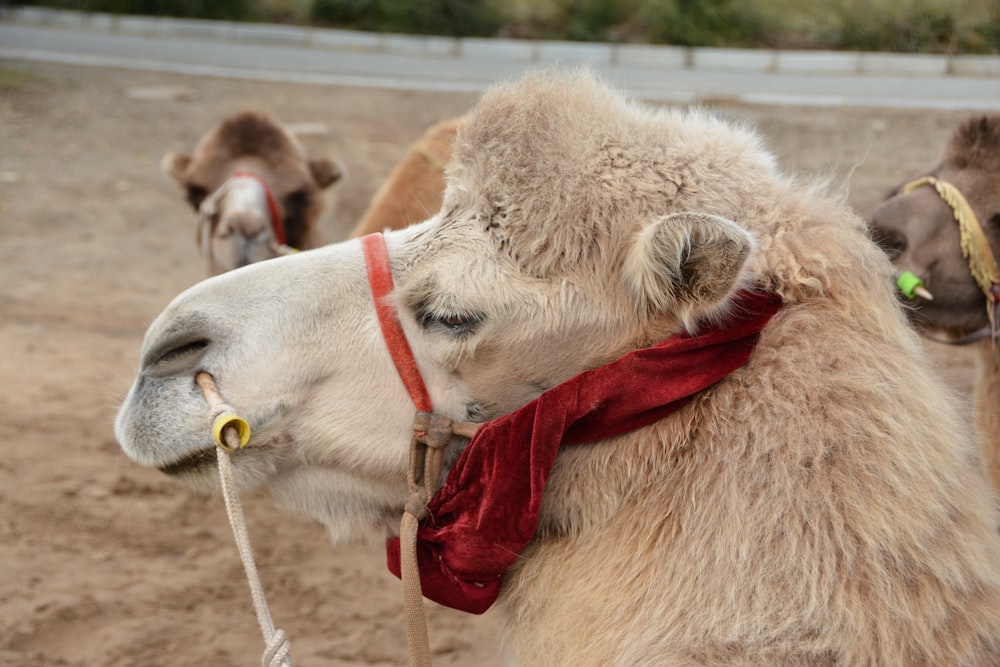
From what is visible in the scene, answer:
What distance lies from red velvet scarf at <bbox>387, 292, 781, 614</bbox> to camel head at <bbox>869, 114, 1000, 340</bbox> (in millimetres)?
2512

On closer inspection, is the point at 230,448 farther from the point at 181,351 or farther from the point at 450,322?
the point at 450,322

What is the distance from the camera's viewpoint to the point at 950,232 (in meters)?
4.36

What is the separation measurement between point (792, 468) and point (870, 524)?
0.18m

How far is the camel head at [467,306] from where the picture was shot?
2203mm

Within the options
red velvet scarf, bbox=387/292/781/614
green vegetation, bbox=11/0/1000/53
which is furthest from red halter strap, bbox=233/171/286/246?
green vegetation, bbox=11/0/1000/53

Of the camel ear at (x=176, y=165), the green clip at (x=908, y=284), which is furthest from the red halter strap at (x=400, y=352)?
the camel ear at (x=176, y=165)

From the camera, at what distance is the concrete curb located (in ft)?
45.8

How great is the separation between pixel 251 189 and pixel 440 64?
10.3 meters

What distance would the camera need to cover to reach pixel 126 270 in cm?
898

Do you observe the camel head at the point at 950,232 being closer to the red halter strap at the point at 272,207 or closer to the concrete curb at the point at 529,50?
the red halter strap at the point at 272,207

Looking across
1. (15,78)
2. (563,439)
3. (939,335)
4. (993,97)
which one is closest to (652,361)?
(563,439)

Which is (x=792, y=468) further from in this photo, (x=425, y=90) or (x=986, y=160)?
(x=425, y=90)

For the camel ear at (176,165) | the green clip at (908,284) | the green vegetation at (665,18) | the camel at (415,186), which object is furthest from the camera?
the green vegetation at (665,18)

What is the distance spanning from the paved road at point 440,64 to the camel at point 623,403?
1021cm
